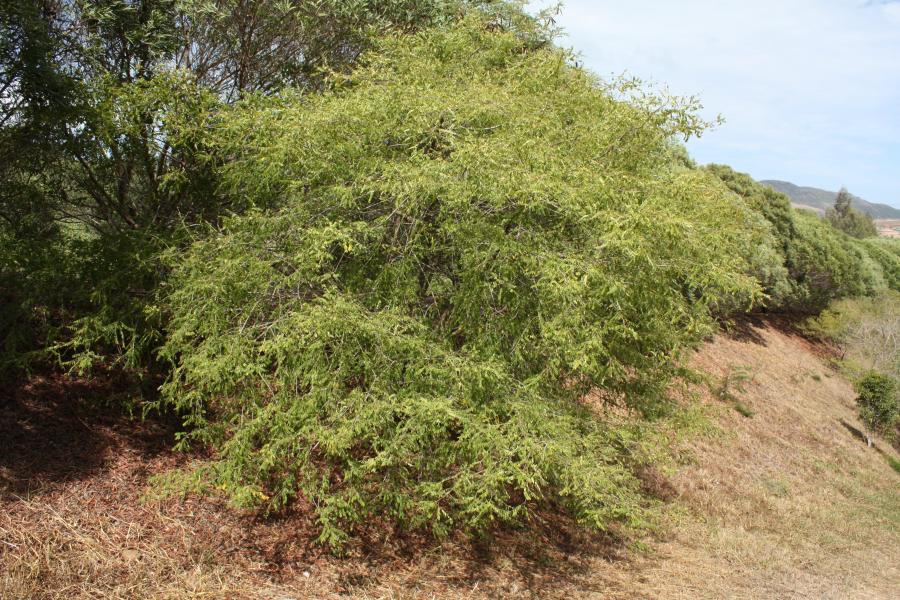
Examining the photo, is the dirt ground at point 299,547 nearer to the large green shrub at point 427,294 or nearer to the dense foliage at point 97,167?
the large green shrub at point 427,294

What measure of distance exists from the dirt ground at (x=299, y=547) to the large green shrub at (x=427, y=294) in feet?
2.16

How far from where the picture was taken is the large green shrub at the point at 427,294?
17.6 ft

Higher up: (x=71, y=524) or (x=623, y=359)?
(x=623, y=359)

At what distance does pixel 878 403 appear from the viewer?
68.3 ft

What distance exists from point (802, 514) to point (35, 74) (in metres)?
14.6

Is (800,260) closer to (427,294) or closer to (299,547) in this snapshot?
(427,294)

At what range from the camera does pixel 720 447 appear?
50.8ft

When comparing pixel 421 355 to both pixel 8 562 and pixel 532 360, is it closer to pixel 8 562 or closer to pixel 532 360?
pixel 532 360

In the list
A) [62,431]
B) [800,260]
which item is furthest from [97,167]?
[800,260]

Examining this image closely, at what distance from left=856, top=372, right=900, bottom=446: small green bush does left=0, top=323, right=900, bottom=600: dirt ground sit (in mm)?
8776

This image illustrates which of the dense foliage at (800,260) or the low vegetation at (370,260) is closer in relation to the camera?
the low vegetation at (370,260)

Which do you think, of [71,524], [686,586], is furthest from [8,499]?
[686,586]

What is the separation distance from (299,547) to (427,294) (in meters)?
2.85


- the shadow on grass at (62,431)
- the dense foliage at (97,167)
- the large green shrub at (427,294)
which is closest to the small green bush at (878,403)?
the large green shrub at (427,294)
